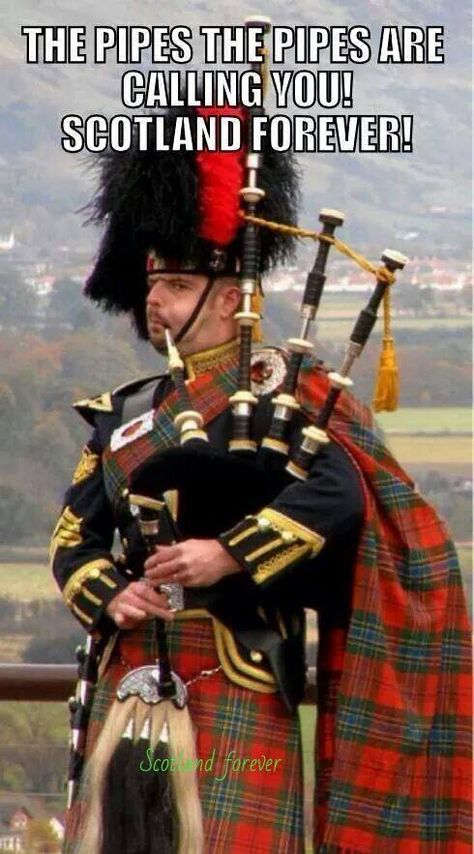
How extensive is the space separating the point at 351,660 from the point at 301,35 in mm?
1710

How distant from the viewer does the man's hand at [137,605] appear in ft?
10.8

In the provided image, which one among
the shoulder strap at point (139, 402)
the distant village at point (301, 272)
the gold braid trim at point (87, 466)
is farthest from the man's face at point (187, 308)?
the distant village at point (301, 272)

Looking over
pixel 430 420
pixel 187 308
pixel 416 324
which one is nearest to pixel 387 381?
pixel 187 308

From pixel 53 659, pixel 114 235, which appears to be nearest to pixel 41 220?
pixel 53 659

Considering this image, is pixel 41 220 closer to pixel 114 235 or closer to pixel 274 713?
pixel 114 235

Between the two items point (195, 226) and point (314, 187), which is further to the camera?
point (314, 187)

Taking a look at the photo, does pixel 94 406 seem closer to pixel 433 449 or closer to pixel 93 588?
pixel 93 588

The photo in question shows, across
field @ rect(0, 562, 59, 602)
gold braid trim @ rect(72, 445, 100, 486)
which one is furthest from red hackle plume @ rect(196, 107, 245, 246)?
field @ rect(0, 562, 59, 602)

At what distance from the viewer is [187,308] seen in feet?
11.3

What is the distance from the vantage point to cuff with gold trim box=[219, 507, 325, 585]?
3.23 meters

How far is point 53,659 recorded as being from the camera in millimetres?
5762

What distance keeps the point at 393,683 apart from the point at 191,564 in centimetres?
41

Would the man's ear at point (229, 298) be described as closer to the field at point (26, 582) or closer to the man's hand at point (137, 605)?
the man's hand at point (137, 605)

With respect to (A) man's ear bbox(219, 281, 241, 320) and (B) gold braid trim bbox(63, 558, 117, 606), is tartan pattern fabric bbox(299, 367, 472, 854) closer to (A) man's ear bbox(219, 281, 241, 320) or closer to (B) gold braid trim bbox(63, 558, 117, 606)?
(A) man's ear bbox(219, 281, 241, 320)
